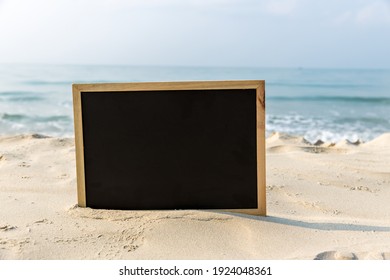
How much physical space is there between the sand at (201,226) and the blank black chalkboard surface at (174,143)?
0.11 metres

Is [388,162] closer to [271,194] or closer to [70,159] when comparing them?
[271,194]

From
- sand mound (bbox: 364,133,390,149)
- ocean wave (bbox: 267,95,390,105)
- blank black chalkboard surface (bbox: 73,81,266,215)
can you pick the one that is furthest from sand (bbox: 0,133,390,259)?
ocean wave (bbox: 267,95,390,105)

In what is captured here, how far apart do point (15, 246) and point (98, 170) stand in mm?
602

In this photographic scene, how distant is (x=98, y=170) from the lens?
2.50m

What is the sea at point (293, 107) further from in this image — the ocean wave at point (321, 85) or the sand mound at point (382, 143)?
the sand mound at point (382, 143)

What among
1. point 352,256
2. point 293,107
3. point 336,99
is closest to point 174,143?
point 352,256

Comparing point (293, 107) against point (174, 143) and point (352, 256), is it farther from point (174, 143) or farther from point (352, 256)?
point (352, 256)

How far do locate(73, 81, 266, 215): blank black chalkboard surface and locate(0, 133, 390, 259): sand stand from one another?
109 millimetres

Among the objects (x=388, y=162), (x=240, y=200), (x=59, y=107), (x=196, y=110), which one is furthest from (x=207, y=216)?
(x=59, y=107)

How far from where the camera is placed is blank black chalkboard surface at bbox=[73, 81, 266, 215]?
94.7 inches

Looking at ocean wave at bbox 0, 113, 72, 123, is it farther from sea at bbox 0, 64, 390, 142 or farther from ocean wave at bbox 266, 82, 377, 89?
ocean wave at bbox 266, 82, 377, 89

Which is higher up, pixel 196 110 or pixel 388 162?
pixel 196 110

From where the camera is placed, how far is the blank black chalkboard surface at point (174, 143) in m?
2.40
